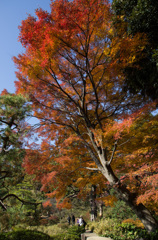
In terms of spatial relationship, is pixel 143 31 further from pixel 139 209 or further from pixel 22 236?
pixel 22 236

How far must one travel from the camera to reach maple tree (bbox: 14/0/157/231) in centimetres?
544

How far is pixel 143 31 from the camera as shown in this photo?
6.96 m

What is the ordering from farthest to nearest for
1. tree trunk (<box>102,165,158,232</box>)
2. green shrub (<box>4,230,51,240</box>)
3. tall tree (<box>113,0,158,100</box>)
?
1. tall tree (<box>113,0,158,100</box>)
2. green shrub (<box>4,230,51,240</box>)
3. tree trunk (<box>102,165,158,232</box>)

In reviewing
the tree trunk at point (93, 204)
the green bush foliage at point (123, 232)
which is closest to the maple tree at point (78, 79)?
the green bush foliage at point (123, 232)

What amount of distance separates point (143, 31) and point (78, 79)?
3691 millimetres

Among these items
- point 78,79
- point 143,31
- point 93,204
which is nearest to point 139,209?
point 78,79

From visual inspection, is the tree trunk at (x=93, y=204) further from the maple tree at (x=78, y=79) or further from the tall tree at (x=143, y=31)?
the tall tree at (x=143, y=31)

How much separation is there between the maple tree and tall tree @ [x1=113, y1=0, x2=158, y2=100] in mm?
420

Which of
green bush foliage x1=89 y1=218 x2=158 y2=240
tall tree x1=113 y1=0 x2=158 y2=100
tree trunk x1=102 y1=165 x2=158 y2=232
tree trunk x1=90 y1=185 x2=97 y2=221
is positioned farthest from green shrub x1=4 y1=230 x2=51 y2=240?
tall tree x1=113 y1=0 x2=158 y2=100

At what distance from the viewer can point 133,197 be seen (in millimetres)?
5379

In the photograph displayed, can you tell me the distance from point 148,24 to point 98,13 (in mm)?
2722

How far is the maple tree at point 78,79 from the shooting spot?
5.44 m

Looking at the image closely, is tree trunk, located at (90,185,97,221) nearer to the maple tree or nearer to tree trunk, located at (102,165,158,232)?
the maple tree

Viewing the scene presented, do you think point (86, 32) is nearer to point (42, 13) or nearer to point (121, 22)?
point (42, 13)
